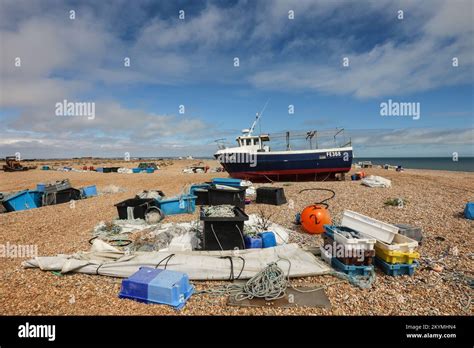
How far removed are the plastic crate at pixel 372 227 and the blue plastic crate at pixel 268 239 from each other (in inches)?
68.2

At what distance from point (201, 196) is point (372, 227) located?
7.19m

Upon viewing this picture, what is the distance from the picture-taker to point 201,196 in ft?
35.5

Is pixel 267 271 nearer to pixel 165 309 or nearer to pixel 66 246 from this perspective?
pixel 165 309

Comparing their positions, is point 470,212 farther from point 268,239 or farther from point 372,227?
point 268,239

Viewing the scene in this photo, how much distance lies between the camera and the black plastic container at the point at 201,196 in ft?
35.3

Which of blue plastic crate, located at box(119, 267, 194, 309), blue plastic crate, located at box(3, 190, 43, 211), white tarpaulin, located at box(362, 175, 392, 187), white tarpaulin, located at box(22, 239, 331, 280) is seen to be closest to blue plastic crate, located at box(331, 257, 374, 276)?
white tarpaulin, located at box(22, 239, 331, 280)

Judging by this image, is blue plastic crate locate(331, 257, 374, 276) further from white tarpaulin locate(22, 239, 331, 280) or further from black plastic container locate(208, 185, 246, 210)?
black plastic container locate(208, 185, 246, 210)

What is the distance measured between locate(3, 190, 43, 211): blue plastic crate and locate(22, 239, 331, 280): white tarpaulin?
323 inches

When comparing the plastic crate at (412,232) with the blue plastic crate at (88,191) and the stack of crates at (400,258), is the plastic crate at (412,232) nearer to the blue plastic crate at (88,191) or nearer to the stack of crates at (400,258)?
the stack of crates at (400,258)

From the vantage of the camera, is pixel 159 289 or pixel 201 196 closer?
pixel 159 289

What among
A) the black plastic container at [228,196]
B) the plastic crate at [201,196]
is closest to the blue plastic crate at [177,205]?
the black plastic container at [228,196]

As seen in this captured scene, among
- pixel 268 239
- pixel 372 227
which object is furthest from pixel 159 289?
pixel 372 227

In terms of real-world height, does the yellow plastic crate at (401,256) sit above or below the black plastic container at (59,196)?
below

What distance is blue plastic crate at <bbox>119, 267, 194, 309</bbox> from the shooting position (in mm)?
3641
